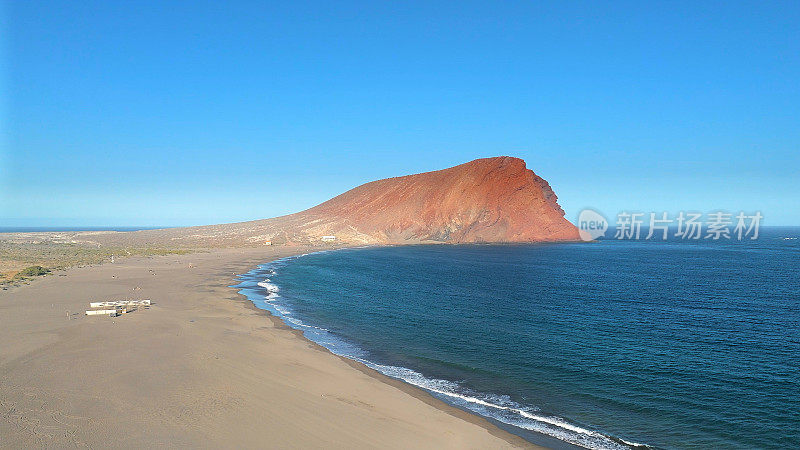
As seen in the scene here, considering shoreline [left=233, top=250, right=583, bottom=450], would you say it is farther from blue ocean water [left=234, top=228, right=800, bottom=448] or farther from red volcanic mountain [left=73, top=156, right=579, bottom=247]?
red volcanic mountain [left=73, top=156, right=579, bottom=247]

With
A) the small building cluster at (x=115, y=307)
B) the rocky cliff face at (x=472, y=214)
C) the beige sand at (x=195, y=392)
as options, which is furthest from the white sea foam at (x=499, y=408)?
the rocky cliff face at (x=472, y=214)

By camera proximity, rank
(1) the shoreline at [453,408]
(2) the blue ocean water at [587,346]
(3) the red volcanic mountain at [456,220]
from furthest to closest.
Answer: (3) the red volcanic mountain at [456,220], (2) the blue ocean water at [587,346], (1) the shoreline at [453,408]

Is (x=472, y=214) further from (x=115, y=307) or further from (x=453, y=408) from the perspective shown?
(x=453, y=408)

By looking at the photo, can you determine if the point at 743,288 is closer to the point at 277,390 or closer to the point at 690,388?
the point at 690,388

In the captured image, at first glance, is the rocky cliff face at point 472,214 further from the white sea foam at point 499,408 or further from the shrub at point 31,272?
the white sea foam at point 499,408

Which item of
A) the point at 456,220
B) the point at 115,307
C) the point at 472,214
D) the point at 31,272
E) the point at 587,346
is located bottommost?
the point at 587,346

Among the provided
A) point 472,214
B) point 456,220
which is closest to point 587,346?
point 472,214
